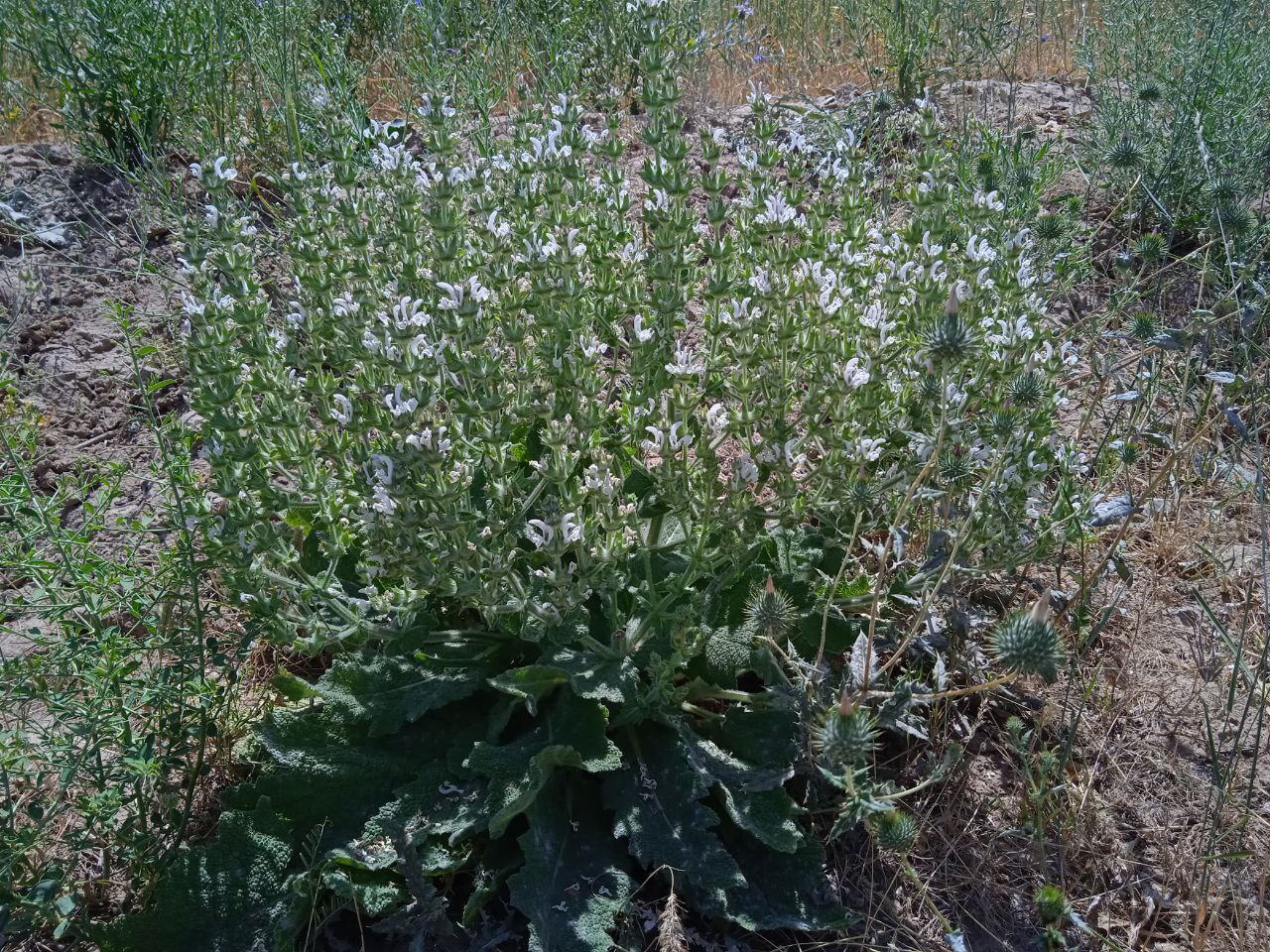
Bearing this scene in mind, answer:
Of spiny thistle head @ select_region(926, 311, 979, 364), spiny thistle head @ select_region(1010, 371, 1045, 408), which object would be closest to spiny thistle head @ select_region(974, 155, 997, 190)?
spiny thistle head @ select_region(1010, 371, 1045, 408)

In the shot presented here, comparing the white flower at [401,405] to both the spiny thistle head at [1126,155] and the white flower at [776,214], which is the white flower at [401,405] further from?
the spiny thistle head at [1126,155]

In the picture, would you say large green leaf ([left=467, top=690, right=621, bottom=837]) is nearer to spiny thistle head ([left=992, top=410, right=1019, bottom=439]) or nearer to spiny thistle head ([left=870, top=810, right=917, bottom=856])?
spiny thistle head ([left=870, top=810, right=917, bottom=856])

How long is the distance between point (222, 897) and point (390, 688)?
2.31 ft

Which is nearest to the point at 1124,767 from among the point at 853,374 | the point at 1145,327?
the point at 1145,327

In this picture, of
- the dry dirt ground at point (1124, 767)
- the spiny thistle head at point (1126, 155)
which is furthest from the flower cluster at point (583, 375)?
the spiny thistle head at point (1126, 155)

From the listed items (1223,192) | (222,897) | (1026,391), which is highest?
(1223,192)

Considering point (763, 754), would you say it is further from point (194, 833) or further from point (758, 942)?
point (194, 833)

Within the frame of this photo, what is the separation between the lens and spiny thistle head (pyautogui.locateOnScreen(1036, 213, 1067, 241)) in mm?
3797

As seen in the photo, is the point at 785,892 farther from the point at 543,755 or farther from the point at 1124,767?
the point at 1124,767

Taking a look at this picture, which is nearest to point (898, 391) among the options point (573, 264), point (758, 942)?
point (573, 264)

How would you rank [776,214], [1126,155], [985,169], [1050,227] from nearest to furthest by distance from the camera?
[776,214] < [1050,227] < [985,169] < [1126,155]

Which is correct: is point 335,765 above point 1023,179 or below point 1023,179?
below

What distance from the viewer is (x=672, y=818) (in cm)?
288

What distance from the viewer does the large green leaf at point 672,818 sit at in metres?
2.72
